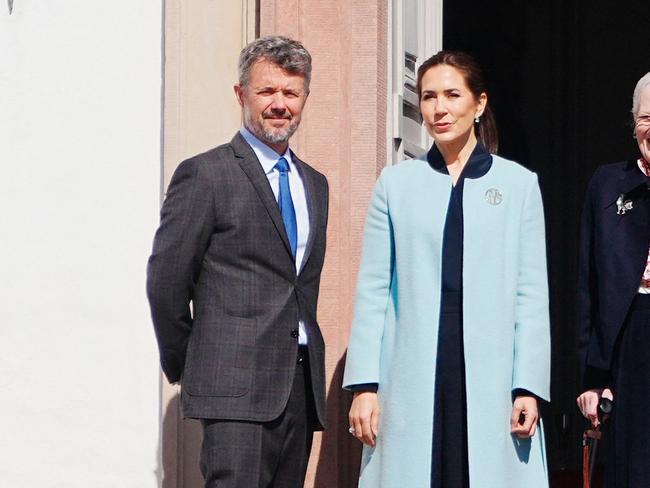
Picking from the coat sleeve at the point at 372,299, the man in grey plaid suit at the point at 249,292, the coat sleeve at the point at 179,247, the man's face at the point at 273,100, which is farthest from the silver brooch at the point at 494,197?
the coat sleeve at the point at 179,247

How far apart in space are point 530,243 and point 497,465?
0.73 metres

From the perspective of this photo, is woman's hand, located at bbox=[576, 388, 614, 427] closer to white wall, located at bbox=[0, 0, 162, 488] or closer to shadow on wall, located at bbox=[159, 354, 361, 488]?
shadow on wall, located at bbox=[159, 354, 361, 488]

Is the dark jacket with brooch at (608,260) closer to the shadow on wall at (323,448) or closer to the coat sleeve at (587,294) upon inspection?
the coat sleeve at (587,294)

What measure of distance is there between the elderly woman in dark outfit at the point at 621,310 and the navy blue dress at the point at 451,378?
1.78 feet

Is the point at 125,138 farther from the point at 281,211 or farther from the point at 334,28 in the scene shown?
the point at 281,211

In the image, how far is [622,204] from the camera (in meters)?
5.95

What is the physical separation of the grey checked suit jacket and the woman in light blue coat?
9.4 inches

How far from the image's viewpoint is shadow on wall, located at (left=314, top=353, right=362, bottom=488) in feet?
22.3

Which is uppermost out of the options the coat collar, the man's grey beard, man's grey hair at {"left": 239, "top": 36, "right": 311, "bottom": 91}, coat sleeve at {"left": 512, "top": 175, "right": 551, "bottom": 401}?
man's grey hair at {"left": 239, "top": 36, "right": 311, "bottom": 91}

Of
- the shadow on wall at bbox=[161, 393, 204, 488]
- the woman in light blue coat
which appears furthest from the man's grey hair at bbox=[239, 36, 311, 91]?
the shadow on wall at bbox=[161, 393, 204, 488]

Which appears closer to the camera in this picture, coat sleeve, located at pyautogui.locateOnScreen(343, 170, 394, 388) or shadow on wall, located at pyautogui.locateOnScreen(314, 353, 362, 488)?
coat sleeve, located at pyautogui.locateOnScreen(343, 170, 394, 388)

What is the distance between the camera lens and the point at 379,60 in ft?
23.2

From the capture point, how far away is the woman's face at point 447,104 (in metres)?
5.81

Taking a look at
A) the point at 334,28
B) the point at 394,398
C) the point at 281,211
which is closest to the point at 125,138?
the point at 334,28
